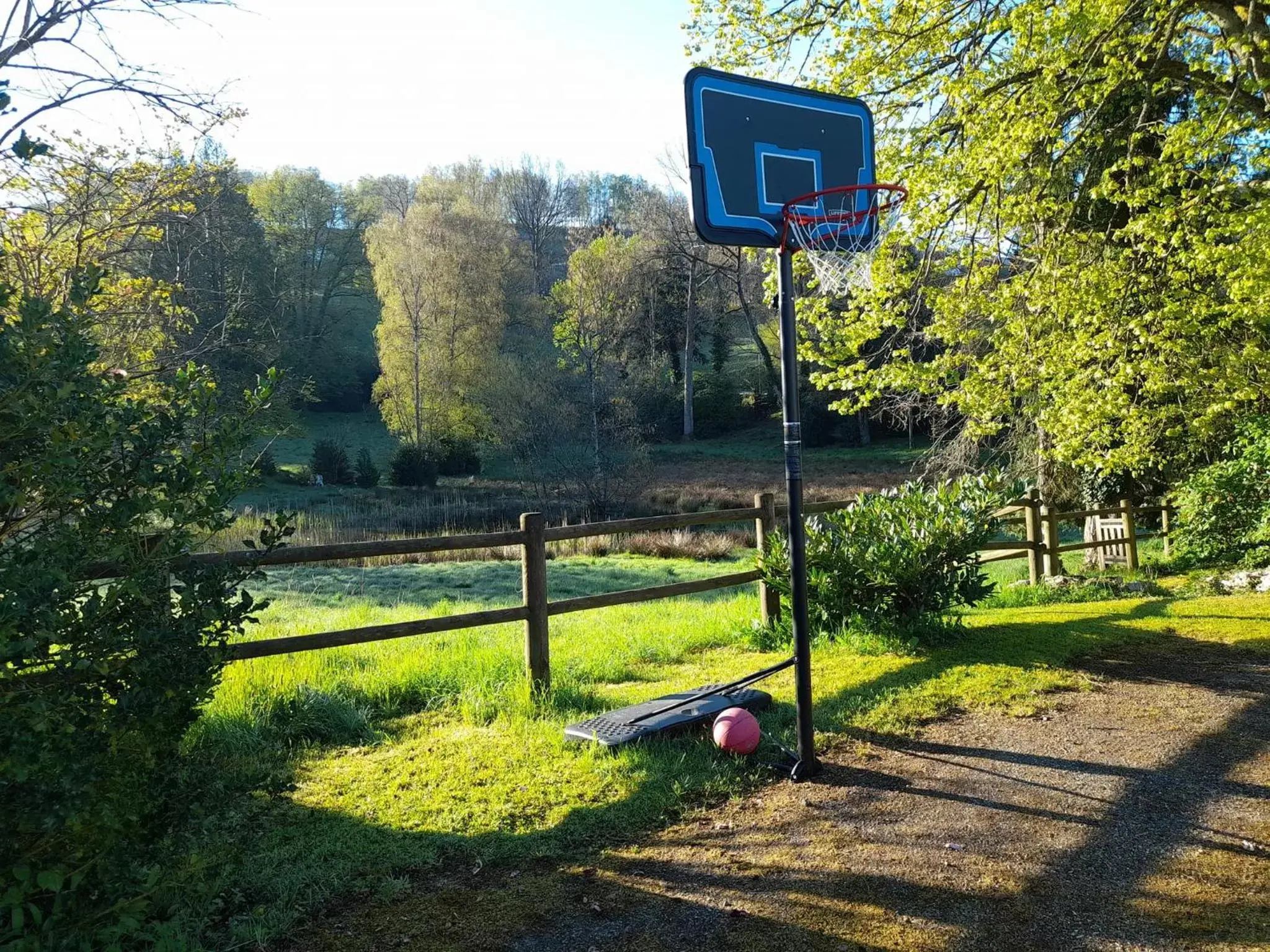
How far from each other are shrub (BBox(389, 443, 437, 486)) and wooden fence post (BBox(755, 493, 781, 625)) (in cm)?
2878

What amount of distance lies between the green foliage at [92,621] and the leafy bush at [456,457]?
115ft

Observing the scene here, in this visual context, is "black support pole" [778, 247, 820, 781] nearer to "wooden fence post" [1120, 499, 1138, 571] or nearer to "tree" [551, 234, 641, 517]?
"wooden fence post" [1120, 499, 1138, 571]

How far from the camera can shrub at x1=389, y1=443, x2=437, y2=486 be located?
117ft

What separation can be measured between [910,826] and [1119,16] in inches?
319

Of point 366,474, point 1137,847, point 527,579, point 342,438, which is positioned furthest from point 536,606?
point 342,438

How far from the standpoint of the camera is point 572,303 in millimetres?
39406

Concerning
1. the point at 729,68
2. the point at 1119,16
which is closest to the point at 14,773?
the point at 1119,16

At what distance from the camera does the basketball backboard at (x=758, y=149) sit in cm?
508

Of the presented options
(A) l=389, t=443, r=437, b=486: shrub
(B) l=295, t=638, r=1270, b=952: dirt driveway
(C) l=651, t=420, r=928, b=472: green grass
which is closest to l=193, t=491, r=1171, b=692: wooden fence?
(B) l=295, t=638, r=1270, b=952: dirt driveway

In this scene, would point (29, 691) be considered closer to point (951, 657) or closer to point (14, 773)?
point (14, 773)

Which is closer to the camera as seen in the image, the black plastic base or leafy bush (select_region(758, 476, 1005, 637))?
the black plastic base

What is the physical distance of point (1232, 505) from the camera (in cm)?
1307

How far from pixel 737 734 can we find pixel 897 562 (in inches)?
104

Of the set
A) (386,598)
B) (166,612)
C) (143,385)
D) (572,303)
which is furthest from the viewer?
(572,303)
